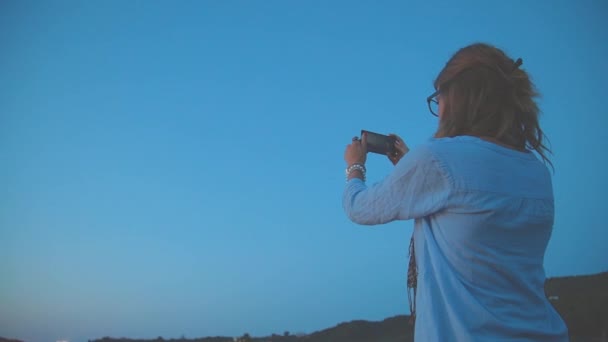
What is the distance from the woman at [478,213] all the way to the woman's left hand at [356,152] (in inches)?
14.9

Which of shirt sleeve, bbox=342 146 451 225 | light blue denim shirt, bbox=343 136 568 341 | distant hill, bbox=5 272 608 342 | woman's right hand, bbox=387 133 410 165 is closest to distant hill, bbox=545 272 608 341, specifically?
distant hill, bbox=5 272 608 342

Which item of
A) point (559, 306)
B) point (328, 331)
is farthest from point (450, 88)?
point (328, 331)

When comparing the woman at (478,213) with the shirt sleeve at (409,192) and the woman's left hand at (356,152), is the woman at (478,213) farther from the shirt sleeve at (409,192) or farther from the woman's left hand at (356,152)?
the woman's left hand at (356,152)

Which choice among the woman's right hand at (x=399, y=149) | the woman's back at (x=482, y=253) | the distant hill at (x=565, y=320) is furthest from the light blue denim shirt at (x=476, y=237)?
the distant hill at (x=565, y=320)

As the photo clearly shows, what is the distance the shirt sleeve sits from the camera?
176 centimetres

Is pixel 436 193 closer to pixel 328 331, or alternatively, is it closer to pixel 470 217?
pixel 470 217

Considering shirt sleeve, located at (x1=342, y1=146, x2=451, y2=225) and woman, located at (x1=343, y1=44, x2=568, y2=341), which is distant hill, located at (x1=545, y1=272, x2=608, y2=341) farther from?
shirt sleeve, located at (x1=342, y1=146, x2=451, y2=225)

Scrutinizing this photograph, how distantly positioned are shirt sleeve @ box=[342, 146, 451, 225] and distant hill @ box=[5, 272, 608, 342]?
11.1 meters

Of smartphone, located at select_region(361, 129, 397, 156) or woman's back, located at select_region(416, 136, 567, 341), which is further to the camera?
smartphone, located at select_region(361, 129, 397, 156)

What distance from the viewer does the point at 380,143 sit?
2662mm

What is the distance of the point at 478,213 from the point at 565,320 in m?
11.8

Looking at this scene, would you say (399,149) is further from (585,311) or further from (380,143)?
(585,311)

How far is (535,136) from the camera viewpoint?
2084 millimetres

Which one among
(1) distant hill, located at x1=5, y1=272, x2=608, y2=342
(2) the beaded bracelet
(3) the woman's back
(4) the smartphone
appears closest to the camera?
(3) the woman's back
